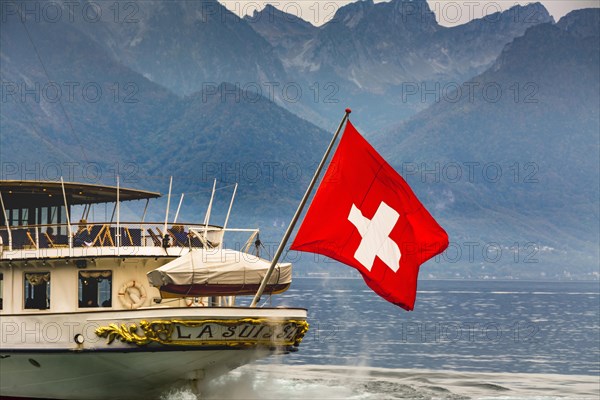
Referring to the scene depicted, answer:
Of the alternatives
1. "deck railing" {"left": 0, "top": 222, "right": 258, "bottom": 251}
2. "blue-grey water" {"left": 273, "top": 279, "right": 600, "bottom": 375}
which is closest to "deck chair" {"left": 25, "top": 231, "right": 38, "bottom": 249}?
"deck railing" {"left": 0, "top": 222, "right": 258, "bottom": 251}

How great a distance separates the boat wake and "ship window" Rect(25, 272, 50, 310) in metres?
4.42

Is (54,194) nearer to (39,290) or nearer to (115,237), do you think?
(115,237)

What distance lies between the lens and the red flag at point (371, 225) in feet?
78.8

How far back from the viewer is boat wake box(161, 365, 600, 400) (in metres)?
35.8

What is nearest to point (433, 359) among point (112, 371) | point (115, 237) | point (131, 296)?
point (115, 237)

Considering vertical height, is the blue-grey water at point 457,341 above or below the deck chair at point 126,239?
below

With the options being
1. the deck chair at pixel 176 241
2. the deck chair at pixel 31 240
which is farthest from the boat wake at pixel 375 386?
the deck chair at pixel 31 240

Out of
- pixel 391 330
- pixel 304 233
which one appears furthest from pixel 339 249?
pixel 391 330

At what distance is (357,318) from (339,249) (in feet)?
337

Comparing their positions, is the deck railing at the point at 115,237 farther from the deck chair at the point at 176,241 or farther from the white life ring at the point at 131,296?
the white life ring at the point at 131,296

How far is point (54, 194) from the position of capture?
35375mm

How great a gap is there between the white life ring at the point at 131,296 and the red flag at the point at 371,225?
737cm

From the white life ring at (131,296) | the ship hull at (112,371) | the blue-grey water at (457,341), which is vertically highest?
the white life ring at (131,296)

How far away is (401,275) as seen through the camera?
24016 mm
